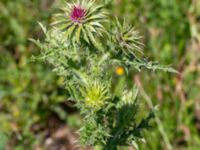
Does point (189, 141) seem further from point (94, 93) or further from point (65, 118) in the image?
point (94, 93)

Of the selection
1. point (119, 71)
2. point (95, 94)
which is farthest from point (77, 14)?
point (119, 71)

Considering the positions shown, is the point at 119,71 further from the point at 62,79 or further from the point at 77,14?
the point at 77,14

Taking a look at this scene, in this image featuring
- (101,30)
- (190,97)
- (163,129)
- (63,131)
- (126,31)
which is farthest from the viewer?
(63,131)

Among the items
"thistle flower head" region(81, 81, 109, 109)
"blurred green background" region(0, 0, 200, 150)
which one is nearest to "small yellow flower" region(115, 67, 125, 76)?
"blurred green background" region(0, 0, 200, 150)

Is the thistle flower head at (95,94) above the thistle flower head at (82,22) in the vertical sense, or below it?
below

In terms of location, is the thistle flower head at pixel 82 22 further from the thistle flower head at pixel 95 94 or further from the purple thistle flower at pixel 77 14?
the thistle flower head at pixel 95 94

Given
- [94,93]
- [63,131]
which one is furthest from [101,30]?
[63,131]

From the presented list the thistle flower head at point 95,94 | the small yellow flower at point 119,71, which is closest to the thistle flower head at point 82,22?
the thistle flower head at point 95,94
